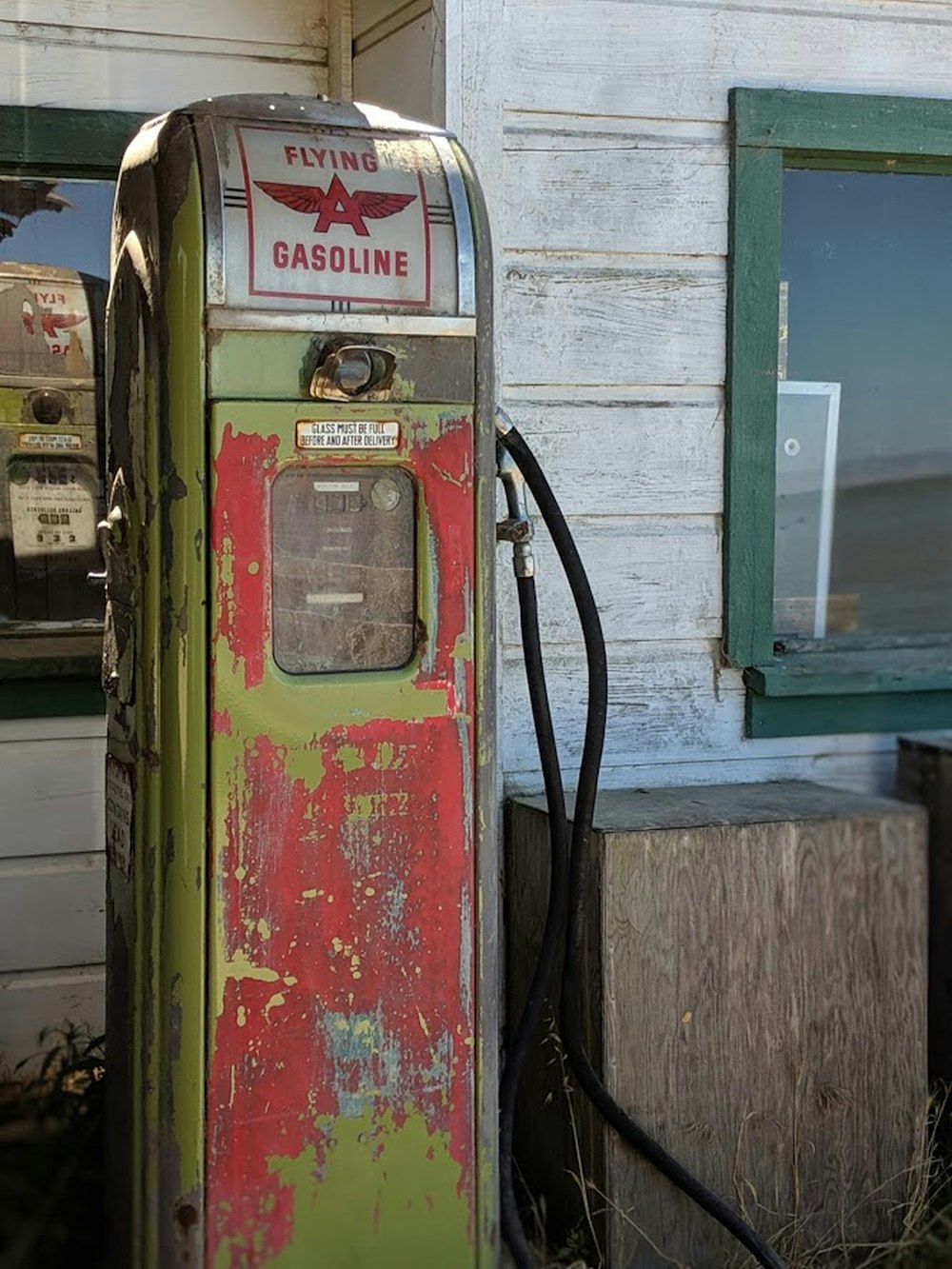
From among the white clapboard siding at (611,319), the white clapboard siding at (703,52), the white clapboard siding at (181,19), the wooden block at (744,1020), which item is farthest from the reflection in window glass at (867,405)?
the white clapboard siding at (181,19)

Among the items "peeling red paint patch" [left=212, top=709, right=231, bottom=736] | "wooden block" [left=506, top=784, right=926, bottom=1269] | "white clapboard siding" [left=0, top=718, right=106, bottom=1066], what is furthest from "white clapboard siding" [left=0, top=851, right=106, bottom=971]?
"peeling red paint patch" [left=212, top=709, right=231, bottom=736]

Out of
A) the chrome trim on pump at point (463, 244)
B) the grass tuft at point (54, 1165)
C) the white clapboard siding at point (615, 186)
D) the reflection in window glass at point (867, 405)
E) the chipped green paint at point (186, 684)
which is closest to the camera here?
the chipped green paint at point (186, 684)

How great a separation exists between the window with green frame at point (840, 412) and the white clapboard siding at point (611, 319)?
7 centimetres

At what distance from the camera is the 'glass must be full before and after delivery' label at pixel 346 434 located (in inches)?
103

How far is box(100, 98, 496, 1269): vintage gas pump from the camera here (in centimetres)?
258

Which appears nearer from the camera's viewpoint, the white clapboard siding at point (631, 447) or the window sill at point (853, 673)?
the white clapboard siding at point (631, 447)

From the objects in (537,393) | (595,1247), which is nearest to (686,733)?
(537,393)

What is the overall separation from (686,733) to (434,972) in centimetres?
131

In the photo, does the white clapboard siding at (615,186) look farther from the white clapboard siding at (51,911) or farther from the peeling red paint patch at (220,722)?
the white clapboard siding at (51,911)

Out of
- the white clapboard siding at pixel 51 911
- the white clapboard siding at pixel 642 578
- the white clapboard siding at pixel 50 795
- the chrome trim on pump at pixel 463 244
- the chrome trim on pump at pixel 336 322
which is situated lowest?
the white clapboard siding at pixel 51 911

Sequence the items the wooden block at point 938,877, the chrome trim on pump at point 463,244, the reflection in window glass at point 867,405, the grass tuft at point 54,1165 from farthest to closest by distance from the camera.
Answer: the reflection in window glass at point 867,405
the wooden block at point 938,877
the grass tuft at point 54,1165
the chrome trim on pump at point 463,244

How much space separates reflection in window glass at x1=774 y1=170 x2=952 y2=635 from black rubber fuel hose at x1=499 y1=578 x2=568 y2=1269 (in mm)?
1217

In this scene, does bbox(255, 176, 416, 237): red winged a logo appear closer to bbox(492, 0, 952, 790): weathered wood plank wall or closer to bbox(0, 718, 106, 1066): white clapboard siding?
bbox(492, 0, 952, 790): weathered wood plank wall

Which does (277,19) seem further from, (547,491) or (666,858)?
(666,858)
